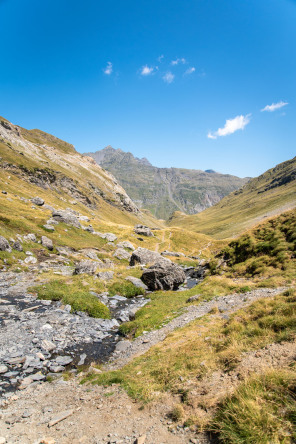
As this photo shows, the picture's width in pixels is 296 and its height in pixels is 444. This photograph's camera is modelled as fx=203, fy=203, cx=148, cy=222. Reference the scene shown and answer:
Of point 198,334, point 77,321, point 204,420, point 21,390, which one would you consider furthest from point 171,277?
point 204,420

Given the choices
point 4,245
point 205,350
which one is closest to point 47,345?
point 205,350

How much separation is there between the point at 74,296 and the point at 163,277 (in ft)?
49.8

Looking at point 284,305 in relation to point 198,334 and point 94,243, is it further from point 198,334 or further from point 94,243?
point 94,243

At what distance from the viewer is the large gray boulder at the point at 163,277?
1297 inches

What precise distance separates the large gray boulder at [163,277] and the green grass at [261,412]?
26718mm

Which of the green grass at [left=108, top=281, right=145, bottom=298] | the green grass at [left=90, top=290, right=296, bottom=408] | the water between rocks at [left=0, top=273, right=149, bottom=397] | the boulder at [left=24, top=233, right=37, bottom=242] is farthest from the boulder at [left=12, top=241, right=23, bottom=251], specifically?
the green grass at [left=90, top=290, right=296, bottom=408]

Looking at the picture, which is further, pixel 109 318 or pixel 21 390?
pixel 109 318

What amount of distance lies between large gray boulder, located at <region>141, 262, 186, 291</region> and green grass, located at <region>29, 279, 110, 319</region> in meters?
11.0

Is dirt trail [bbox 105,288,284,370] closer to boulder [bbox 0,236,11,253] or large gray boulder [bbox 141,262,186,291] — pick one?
large gray boulder [bbox 141,262,186,291]

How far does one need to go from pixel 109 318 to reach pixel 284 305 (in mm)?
16059

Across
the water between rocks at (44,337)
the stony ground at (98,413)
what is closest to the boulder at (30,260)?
the water between rocks at (44,337)

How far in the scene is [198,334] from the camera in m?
12.9

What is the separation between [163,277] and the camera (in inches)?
1323

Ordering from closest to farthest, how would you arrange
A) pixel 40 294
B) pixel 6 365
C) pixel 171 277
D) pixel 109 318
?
1. pixel 6 365
2. pixel 109 318
3. pixel 40 294
4. pixel 171 277
